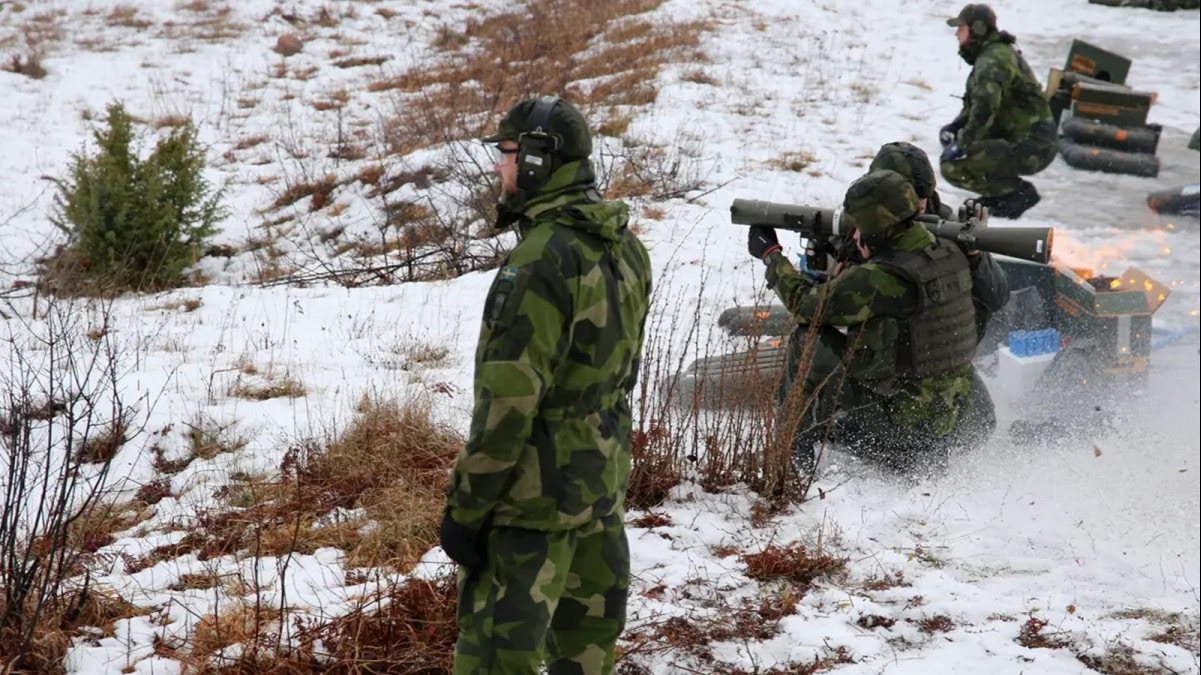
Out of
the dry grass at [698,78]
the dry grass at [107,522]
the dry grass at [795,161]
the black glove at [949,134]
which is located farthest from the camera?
the dry grass at [698,78]

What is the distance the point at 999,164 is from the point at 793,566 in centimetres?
516

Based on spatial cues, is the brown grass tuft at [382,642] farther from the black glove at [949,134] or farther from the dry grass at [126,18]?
the dry grass at [126,18]

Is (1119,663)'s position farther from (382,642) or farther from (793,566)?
Answer: (382,642)

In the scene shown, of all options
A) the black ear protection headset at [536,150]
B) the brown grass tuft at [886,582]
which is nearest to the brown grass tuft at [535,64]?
the brown grass tuft at [886,582]

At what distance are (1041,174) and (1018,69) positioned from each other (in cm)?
251

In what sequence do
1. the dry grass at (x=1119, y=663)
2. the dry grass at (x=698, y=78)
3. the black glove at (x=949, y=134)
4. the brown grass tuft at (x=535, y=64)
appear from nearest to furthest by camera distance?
1. the dry grass at (x=1119, y=663)
2. the black glove at (x=949, y=134)
3. the brown grass tuft at (x=535, y=64)
4. the dry grass at (x=698, y=78)

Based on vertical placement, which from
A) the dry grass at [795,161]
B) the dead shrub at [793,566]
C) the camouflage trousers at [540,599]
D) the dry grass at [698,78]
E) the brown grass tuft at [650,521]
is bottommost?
the dry grass at [795,161]

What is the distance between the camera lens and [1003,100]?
8.22 metres

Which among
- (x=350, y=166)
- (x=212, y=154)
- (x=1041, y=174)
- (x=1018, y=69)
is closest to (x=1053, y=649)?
(x=1018, y=69)

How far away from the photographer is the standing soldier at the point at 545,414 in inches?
101

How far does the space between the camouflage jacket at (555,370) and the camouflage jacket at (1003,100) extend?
610 cm

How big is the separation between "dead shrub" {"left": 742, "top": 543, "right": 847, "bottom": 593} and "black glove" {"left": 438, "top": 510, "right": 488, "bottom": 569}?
1.75 metres

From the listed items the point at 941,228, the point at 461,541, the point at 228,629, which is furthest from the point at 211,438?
the point at 941,228

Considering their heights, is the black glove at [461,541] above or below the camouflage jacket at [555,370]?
below
